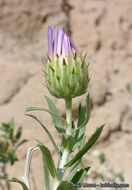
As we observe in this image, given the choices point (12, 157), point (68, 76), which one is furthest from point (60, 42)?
point (12, 157)

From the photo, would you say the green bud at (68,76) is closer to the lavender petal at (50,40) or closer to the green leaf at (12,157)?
the lavender petal at (50,40)

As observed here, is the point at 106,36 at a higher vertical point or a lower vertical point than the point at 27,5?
lower

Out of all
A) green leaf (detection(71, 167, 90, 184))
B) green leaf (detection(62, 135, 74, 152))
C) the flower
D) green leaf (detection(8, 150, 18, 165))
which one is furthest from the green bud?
green leaf (detection(8, 150, 18, 165))

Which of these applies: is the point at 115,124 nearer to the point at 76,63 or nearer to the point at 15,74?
the point at 15,74

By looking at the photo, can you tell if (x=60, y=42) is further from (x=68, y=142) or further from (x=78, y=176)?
(x=78, y=176)

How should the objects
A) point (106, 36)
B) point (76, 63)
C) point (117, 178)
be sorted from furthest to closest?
point (106, 36) → point (117, 178) → point (76, 63)

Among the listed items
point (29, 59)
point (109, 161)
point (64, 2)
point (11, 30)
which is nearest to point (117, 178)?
point (109, 161)
